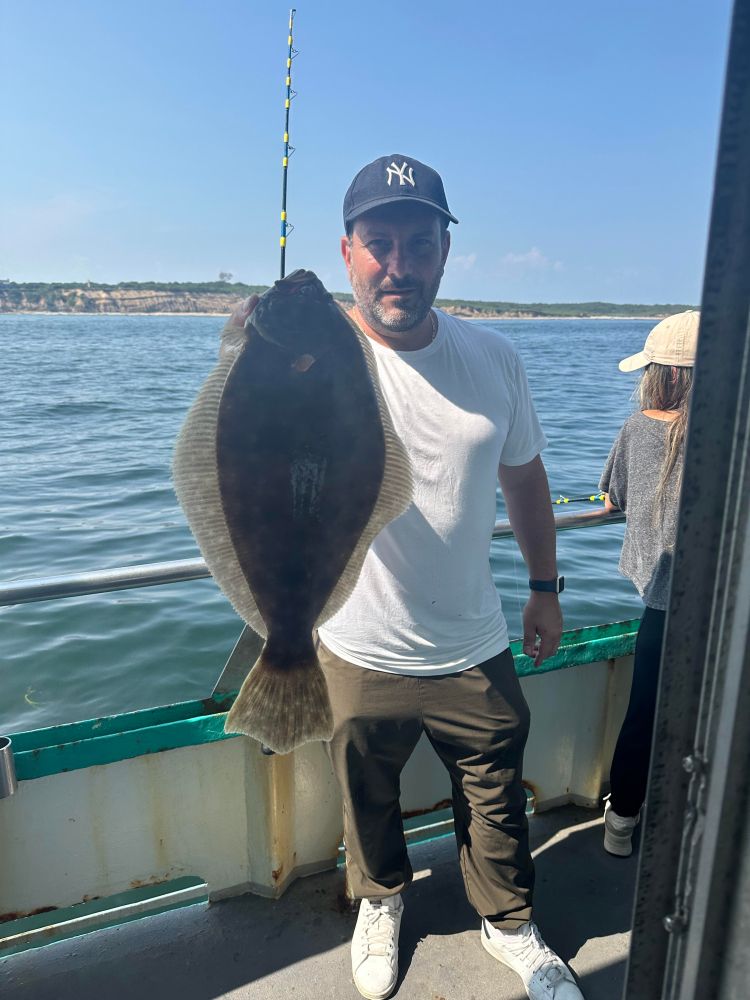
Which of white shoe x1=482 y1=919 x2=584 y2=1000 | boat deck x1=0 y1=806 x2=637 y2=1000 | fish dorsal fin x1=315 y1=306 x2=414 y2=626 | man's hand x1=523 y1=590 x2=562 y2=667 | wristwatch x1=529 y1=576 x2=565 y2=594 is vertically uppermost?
fish dorsal fin x1=315 y1=306 x2=414 y2=626

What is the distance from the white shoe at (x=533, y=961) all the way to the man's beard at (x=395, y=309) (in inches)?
76.9

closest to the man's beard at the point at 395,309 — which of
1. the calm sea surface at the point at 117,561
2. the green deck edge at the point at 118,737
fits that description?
the green deck edge at the point at 118,737

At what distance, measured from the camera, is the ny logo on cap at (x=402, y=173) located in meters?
2.10

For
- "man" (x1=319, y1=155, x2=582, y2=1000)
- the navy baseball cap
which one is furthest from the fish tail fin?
the navy baseball cap

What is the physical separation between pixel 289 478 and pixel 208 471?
0.19 metres

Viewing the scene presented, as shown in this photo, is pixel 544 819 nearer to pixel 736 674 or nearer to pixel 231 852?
pixel 231 852

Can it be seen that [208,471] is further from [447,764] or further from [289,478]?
[447,764]

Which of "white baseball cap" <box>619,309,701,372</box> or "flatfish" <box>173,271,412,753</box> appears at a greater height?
"white baseball cap" <box>619,309,701,372</box>

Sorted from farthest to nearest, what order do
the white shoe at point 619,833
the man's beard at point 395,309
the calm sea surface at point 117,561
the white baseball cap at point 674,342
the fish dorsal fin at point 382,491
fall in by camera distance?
the calm sea surface at point 117,561 < the white shoe at point 619,833 < the white baseball cap at point 674,342 < the man's beard at point 395,309 < the fish dorsal fin at point 382,491

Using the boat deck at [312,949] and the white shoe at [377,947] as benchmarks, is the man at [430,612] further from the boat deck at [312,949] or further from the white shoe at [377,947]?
the boat deck at [312,949]

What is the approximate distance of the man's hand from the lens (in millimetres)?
2586

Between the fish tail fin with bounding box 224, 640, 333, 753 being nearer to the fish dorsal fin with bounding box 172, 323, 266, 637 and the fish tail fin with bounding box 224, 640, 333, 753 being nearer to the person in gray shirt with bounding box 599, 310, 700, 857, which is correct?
the fish dorsal fin with bounding box 172, 323, 266, 637

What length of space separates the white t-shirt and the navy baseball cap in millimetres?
374

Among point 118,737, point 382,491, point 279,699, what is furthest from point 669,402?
point 118,737
